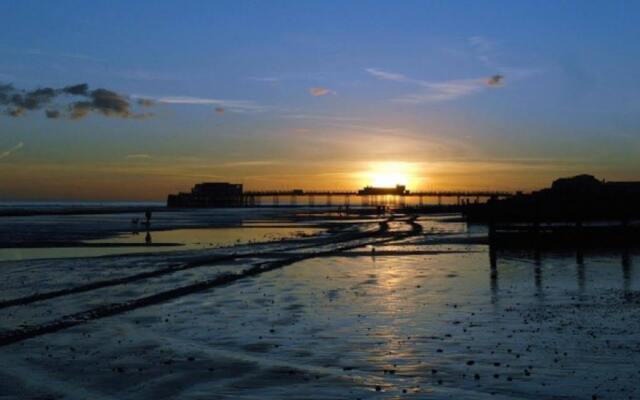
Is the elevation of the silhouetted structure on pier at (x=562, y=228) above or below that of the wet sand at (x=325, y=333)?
above

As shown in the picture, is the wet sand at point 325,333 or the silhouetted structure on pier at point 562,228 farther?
the silhouetted structure on pier at point 562,228

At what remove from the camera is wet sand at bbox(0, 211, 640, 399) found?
10.8 meters

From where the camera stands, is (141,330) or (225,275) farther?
(225,275)

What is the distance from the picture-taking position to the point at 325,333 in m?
15.2

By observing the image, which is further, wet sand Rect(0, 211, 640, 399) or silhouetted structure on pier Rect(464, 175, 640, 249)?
silhouetted structure on pier Rect(464, 175, 640, 249)

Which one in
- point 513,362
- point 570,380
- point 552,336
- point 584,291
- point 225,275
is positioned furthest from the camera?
point 225,275

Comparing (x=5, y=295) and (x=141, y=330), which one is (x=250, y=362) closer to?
(x=141, y=330)

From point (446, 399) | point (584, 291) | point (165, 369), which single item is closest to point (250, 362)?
point (165, 369)

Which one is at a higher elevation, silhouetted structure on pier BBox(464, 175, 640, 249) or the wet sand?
silhouetted structure on pier BBox(464, 175, 640, 249)

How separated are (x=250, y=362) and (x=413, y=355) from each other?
2999 mm

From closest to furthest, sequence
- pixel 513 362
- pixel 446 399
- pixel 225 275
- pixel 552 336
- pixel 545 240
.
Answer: pixel 446 399, pixel 513 362, pixel 552 336, pixel 225 275, pixel 545 240

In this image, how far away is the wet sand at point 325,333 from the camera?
10.8 meters

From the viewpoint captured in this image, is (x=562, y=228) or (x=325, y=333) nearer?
(x=325, y=333)

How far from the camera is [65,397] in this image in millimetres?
10352
